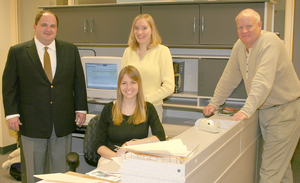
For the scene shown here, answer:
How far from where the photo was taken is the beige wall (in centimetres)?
378

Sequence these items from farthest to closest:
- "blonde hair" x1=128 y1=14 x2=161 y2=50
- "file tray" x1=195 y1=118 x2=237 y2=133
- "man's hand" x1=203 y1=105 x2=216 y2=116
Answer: "man's hand" x1=203 y1=105 x2=216 y2=116 → "blonde hair" x1=128 y1=14 x2=161 y2=50 → "file tray" x1=195 y1=118 x2=237 y2=133

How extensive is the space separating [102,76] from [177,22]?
103 centimetres

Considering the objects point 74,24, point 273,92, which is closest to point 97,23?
point 74,24

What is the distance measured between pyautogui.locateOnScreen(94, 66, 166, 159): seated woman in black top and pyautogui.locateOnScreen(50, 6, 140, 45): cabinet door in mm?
1346

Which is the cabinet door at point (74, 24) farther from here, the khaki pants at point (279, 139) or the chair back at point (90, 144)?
the khaki pants at point (279, 139)

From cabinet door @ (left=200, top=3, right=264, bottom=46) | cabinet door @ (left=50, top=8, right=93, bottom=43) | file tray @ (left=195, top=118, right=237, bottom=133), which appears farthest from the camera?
cabinet door @ (left=50, top=8, right=93, bottom=43)

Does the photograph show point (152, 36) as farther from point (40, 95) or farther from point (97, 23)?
point (97, 23)

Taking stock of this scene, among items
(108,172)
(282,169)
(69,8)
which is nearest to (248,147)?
(282,169)

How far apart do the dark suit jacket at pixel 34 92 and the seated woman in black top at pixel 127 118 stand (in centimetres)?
Answer: 46

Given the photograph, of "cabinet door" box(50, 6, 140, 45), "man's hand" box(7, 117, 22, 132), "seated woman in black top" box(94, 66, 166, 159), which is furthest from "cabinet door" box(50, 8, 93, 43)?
"seated woman in black top" box(94, 66, 166, 159)

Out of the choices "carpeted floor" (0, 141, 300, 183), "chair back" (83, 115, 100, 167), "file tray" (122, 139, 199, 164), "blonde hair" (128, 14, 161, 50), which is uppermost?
"blonde hair" (128, 14, 161, 50)

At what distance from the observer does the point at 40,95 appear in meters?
2.21

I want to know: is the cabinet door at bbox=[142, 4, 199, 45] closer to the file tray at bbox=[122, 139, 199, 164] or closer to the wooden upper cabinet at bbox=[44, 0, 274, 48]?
the wooden upper cabinet at bbox=[44, 0, 274, 48]

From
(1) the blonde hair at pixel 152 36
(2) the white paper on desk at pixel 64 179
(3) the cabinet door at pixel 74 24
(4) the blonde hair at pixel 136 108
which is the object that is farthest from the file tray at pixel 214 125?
(3) the cabinet door at pixel 74 24
